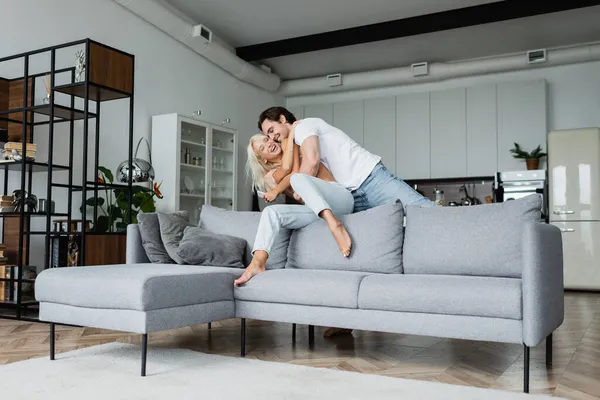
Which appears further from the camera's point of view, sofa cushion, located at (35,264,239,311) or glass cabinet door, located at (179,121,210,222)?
glass cabinet door, located at (179,121,210,222)

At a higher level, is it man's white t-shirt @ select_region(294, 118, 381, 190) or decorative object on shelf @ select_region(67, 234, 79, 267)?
man's white t-shirt @ select_region(294, 118, 381, 190)

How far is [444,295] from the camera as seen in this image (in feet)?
7.97

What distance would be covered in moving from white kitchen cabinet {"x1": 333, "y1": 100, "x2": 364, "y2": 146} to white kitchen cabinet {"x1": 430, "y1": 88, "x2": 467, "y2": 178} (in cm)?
106

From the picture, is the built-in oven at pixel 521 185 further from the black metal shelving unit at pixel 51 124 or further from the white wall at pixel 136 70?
the black metal shelving unit at pixel 51 124

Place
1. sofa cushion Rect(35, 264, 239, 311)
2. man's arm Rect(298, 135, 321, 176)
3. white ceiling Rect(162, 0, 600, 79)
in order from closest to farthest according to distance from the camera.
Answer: sofa cushion Rect(35, 264, 239, 311) → man's arm Rect(298, 135, 321, 176) → white ceiling Rect(162, 0, 600, 79)

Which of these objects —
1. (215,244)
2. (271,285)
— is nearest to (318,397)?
(271,285)

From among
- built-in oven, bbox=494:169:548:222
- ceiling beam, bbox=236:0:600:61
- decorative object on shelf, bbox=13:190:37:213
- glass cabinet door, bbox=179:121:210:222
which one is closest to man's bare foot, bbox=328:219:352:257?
decorative object on shelf, bbox=13:190:37:213

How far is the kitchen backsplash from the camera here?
7.84 meters

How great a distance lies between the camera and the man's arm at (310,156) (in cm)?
328

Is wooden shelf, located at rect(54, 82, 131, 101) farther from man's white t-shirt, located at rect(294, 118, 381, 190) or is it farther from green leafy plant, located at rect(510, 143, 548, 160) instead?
green leafy plant, located at rect(510, 143, 548, 160)

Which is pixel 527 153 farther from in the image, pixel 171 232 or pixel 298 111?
pixel 171 232

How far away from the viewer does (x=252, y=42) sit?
25.0 ft

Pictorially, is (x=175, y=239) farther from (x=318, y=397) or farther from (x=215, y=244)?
(x=318, y=397)

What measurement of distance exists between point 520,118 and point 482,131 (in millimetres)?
488
